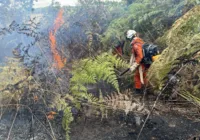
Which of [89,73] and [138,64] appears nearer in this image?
[89,73]

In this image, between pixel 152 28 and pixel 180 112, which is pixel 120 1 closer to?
pixel 152 28

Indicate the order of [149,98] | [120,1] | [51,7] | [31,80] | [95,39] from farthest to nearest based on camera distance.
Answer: [51,7] → [120,1] → [95,39] → [149,98] → [31,80]

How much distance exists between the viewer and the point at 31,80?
13.5 ft

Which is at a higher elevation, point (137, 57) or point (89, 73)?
point (137, 57)

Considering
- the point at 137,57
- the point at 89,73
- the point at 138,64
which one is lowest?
the point at 89,73

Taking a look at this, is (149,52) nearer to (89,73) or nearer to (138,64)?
(138,64)

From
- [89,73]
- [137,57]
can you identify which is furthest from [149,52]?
[89,73]

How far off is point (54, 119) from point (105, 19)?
479 centimetres

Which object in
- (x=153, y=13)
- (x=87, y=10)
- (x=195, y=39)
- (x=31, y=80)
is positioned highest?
(x=87, y=10)

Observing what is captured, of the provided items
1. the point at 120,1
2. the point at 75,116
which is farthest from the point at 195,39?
the point at 120,1

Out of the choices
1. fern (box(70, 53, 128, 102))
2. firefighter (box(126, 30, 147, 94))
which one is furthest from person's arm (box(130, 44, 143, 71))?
fern (box(70, 53, 128, 102))

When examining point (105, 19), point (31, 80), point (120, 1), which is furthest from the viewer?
point (120, 1)

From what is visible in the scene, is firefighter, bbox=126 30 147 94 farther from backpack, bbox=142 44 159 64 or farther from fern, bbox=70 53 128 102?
fern, bbox=70 53 128 102

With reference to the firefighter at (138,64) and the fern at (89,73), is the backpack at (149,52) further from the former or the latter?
the fern at (89,73)
